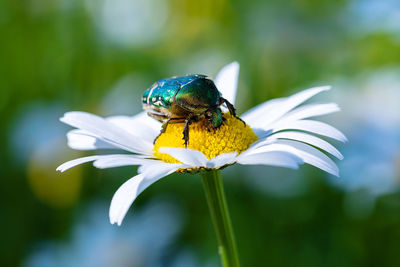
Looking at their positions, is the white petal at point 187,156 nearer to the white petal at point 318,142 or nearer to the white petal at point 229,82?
the white petal at point 318,142

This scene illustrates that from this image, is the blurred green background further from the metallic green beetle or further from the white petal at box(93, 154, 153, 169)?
the white petal at box(93, 154, 153, 169)

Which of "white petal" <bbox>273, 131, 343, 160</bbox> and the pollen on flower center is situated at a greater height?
the pollen on flower center

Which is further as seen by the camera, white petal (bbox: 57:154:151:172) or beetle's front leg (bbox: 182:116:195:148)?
beetle's front leg (bbox: 182:116:195:148)

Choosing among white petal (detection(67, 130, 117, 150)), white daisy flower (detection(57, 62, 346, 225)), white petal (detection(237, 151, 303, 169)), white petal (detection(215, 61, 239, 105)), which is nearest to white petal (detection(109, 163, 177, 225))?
white daisy flower (detection(57, 62, 346, 225))

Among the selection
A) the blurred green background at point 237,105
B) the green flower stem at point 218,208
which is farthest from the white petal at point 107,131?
the blurred green background at point 237,105

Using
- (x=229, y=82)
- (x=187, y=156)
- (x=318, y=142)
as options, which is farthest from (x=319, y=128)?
(x=229, y=82)

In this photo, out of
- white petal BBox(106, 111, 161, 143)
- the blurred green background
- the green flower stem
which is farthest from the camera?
the blurred green background

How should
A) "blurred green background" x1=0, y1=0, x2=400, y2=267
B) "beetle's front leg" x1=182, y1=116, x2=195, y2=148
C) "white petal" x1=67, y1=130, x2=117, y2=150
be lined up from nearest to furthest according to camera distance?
"beetle's front leg" x1=182, y1=116, x2=195, y2=148 < "white petal" x1=67, y1=130, x2=117, y2=150 < "blurred green background" x1=0, y1=0, x2=400, y2=267
